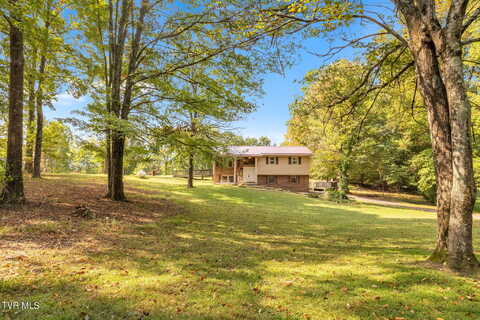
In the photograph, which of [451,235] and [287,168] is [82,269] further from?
[287,168]

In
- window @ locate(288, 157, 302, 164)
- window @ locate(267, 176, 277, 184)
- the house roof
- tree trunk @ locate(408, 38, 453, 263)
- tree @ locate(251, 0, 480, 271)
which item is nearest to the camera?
tree @ locate(251, 0, 480, 271)

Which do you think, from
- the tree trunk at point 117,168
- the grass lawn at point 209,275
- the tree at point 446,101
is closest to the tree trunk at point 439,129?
the tree at point 446,101

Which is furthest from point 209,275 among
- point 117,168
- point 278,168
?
point 278,168

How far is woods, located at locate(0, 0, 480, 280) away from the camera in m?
4.21

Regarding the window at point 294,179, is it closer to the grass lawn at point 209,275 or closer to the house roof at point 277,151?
the house roof at point 277,151

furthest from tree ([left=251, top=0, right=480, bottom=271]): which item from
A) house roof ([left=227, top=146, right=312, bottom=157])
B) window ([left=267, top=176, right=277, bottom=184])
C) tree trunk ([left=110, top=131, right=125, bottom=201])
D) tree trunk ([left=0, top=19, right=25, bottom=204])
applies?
window ([left=267, top=176, right=277, bottom=184])

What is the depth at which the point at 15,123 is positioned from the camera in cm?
730

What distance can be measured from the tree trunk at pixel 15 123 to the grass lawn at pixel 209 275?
0.83 meters

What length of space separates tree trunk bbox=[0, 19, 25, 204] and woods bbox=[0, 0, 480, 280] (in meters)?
0.03

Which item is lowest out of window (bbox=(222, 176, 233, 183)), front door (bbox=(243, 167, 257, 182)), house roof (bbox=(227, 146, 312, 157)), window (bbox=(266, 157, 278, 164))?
window (bbox=(222, 176, 233, 183))

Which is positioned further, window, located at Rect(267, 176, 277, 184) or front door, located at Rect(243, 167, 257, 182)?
front door, located at Rect(243, 167, 257, 182)

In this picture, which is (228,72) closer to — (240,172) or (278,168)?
(278,168)

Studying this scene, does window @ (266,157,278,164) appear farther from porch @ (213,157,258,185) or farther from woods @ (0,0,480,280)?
woods @ (0,0,480,280)

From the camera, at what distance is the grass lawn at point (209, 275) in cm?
285
